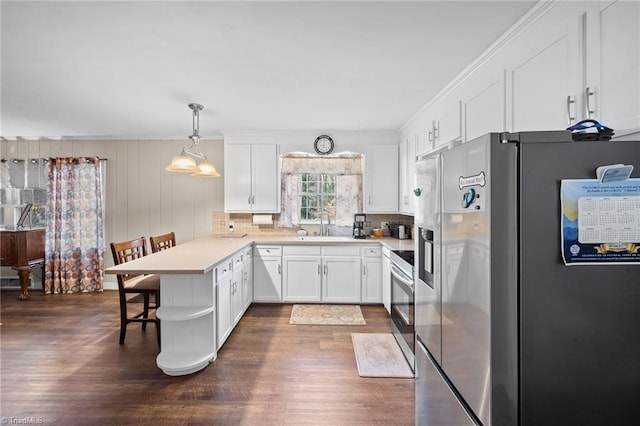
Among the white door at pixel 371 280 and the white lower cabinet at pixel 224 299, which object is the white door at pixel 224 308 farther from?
the white door at pixel 371 280

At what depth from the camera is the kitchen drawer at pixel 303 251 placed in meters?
4.14

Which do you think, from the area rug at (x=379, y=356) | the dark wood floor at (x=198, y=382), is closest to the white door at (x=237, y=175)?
the dark wood floor at (x=198, y=382)

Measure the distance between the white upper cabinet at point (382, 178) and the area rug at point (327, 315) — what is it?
1.45 metres

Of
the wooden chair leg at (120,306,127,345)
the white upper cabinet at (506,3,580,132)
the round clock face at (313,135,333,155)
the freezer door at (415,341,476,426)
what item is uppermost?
the round clock face at (313,135,333,155)

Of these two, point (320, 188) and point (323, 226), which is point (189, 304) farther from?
point (320, 188)

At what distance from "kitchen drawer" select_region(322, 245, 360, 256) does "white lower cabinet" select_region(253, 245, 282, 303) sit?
64 cm

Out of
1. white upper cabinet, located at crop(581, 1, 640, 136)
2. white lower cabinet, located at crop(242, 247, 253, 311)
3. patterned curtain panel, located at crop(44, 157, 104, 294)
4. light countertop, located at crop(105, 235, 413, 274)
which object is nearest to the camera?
white upper cabinet, located at crop(581, 1, 640, 136)

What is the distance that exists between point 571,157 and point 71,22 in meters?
2.58

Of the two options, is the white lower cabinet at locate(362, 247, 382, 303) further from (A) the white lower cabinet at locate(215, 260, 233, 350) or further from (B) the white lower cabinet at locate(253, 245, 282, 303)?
(A) the white lower cabinet at locate(215, 260, 233, 350)

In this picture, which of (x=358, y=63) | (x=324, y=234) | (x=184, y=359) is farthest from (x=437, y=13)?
(x=324, y=234)

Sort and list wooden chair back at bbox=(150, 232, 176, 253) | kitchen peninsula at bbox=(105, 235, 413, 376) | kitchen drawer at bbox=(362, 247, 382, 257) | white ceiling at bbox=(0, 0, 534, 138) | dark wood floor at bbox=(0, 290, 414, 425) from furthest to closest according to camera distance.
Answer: kitchen drawer at bbox=(362, 247, 382, 257)
wooden chair back at bbox=(150, 232, 176, 253)
kitchen peninsula at bbox=(105, 235, 413, 376)
dark wood floor at bbox=(0, 290, 414, 425)
white ceiling at bbox=(0, 0, 534, 138)

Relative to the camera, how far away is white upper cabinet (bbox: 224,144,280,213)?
444 centimetres

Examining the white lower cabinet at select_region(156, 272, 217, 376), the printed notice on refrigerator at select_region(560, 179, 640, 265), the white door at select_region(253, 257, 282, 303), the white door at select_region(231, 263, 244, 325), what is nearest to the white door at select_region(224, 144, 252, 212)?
the white door at select_region(253, 257, 282, 303)

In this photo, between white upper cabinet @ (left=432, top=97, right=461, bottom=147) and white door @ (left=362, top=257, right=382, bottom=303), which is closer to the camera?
white upper cabinet @ (left=432, top=97, right=461, bottom=147)
